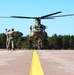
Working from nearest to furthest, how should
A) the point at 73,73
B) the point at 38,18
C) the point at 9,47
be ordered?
1. the point at 73,73
2. the point at 9,47
3. the point at 38,18

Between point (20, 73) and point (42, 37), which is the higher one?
point (42, 37)

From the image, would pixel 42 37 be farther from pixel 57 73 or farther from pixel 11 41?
pixel 57 73

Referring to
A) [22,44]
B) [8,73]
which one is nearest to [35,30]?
[8,73]

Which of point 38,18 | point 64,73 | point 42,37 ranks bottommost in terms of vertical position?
point 64,73

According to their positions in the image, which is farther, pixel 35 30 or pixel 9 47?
pixel 35 30

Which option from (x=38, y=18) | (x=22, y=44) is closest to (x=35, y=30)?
(x=38, y=18)

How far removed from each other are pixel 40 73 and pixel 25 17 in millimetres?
48858

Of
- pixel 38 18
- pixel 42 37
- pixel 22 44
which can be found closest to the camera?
pixel 42 37

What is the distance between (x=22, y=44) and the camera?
Answer: 195 meters

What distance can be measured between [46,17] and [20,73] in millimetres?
47232

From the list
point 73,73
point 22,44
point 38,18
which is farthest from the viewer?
point 22,44

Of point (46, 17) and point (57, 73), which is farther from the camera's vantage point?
point (46, 17)

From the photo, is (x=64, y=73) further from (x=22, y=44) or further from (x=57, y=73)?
(x=22, y=44)

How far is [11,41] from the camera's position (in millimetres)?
34156
